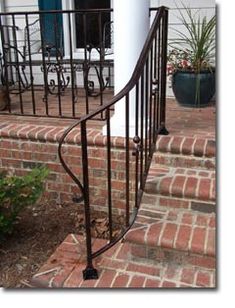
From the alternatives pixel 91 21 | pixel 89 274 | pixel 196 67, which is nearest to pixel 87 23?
pixel 91 21

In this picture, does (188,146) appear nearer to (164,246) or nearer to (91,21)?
(164,246)

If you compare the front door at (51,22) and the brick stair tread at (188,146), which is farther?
the front door at (51,22)

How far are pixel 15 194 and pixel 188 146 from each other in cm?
111

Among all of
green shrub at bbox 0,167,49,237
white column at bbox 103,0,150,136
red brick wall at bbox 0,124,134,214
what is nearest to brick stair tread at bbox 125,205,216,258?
red brick wall at bbox 0,124,134,214

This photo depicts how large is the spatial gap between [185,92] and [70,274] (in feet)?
6.86

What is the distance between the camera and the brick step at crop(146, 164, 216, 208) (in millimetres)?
2160

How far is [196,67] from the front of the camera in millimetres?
3387

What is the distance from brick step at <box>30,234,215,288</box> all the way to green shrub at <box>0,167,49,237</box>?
0.41 metres

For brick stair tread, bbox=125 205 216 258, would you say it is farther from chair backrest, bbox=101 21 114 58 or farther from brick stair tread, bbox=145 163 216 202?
chair backrest, bbox=101 21 114 58

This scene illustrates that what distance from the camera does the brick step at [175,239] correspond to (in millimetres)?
1886

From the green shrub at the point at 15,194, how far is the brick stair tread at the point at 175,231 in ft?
2.15

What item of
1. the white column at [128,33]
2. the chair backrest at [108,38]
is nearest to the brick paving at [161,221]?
the white column at [128,33]

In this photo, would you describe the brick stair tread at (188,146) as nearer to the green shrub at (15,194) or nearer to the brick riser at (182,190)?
the brick riser at (182,190)

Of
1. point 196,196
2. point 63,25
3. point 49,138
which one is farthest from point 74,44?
point 196,196
